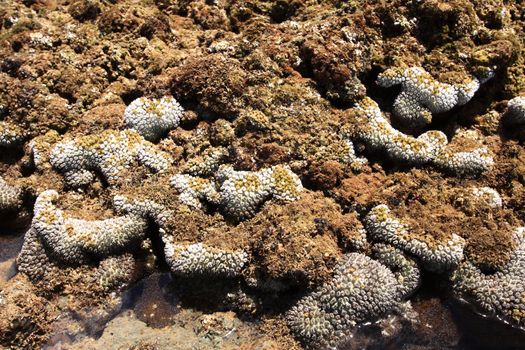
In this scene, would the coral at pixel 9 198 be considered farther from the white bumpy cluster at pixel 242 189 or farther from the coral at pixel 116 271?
the white bumpy cluster at pixel 242 189

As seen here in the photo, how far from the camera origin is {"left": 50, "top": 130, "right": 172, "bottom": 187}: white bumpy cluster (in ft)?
23.6

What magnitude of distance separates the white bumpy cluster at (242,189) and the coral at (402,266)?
1345 millimetres

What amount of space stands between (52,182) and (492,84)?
22.5 ft

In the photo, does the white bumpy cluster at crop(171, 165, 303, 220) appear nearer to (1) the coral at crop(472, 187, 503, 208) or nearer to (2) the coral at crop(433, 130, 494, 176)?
(2) the coral at crop(433, 130, 494, 176)

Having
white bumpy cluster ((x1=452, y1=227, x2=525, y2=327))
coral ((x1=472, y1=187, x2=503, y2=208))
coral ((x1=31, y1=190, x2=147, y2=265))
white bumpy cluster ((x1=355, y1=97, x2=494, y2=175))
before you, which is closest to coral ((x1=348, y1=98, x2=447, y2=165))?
white bumpy cluster ((x1=355, y1=97, x2=494, y2=175))

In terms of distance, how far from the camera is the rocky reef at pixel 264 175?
6.43m

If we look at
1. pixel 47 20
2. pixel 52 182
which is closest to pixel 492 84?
pixel 52 182

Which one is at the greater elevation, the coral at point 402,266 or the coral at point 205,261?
the coral at point 402,266

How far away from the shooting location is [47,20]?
8.75 metres

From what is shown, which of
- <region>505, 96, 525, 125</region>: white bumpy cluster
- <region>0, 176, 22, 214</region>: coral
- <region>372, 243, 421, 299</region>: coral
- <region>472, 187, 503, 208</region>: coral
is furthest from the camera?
<region>505, 96, 525, 125</region>: white bumpy cluster

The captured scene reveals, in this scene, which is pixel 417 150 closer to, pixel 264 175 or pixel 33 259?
pixel 264 175

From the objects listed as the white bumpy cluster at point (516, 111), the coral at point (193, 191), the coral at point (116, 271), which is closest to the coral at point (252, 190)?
the coral at point (193, 191)

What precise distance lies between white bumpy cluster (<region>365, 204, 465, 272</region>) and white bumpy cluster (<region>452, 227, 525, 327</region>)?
234mm

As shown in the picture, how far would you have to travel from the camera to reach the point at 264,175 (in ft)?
22.7
